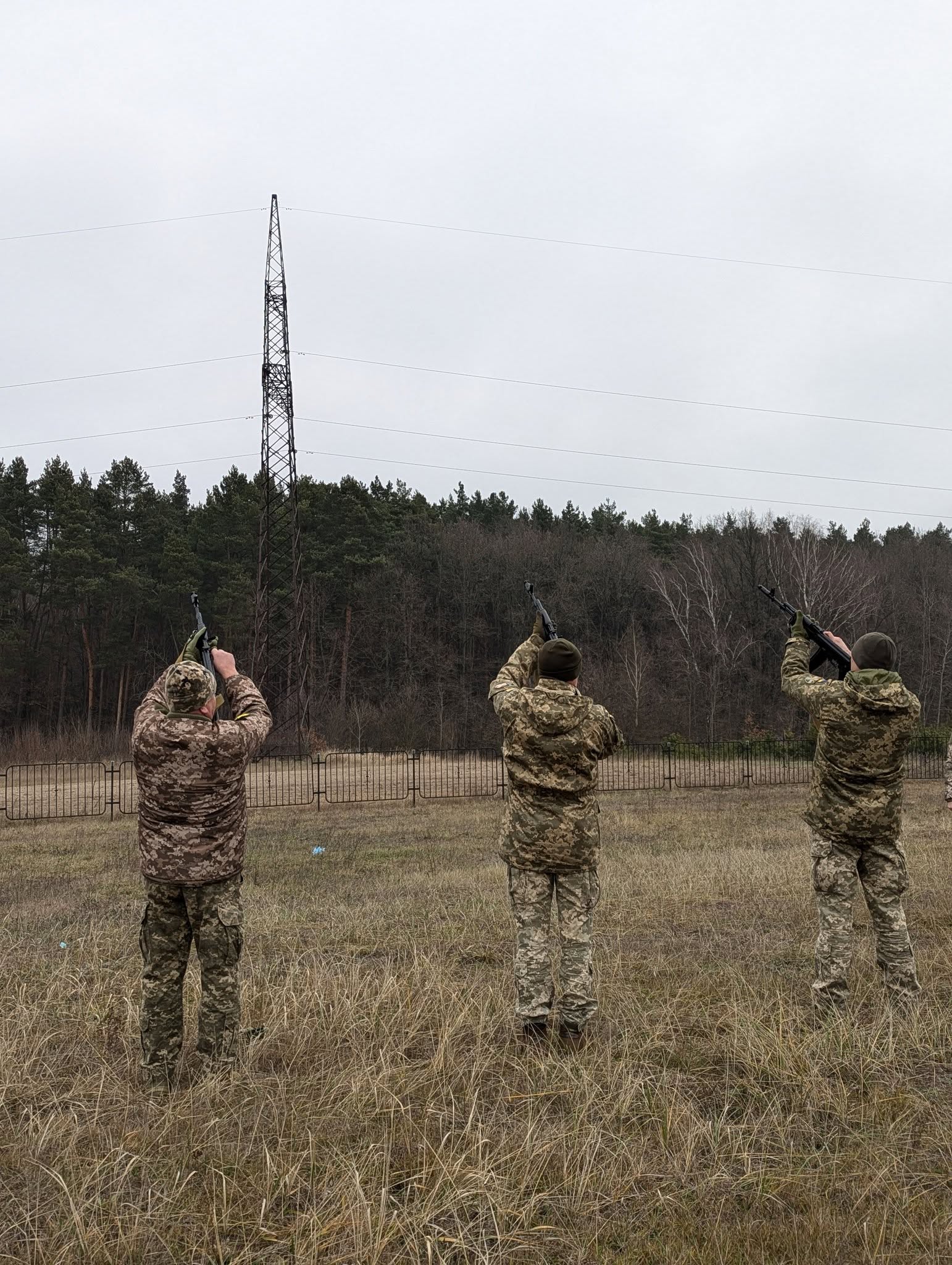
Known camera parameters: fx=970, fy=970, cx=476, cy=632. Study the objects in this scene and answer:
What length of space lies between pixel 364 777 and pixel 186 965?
19.9 meters

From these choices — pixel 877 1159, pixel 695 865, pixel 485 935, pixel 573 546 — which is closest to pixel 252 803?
pixel 695 865

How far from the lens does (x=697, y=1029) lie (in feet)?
16.6

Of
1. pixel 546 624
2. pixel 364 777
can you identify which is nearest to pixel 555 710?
pixel 546 624

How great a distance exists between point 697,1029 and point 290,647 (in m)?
26.0

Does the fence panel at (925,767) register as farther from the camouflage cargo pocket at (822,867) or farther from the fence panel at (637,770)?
the camouflage cargo pocket at (822,867)

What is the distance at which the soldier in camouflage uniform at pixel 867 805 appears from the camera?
536 centimetres

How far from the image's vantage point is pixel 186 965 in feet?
15.1

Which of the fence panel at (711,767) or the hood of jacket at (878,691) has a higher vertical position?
the hood of jacket at (878,691)

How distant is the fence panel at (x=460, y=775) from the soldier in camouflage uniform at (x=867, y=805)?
49.5 ft

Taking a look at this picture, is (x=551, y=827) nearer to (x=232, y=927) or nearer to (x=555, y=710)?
(x=555, y=710)

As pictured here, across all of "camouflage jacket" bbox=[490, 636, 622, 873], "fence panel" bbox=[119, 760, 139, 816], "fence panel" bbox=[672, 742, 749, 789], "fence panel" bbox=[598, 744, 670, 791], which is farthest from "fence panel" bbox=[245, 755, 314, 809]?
"camouflage jacket" bbox=[490, 636, 622, 873]

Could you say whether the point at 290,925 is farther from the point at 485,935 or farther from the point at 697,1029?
the point at 697,1029

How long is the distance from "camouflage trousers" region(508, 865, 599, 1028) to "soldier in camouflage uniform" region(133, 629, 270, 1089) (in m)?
1.45

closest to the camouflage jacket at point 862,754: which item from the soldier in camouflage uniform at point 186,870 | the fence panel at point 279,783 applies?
the soldier in camouflage uniform at point 186,870
